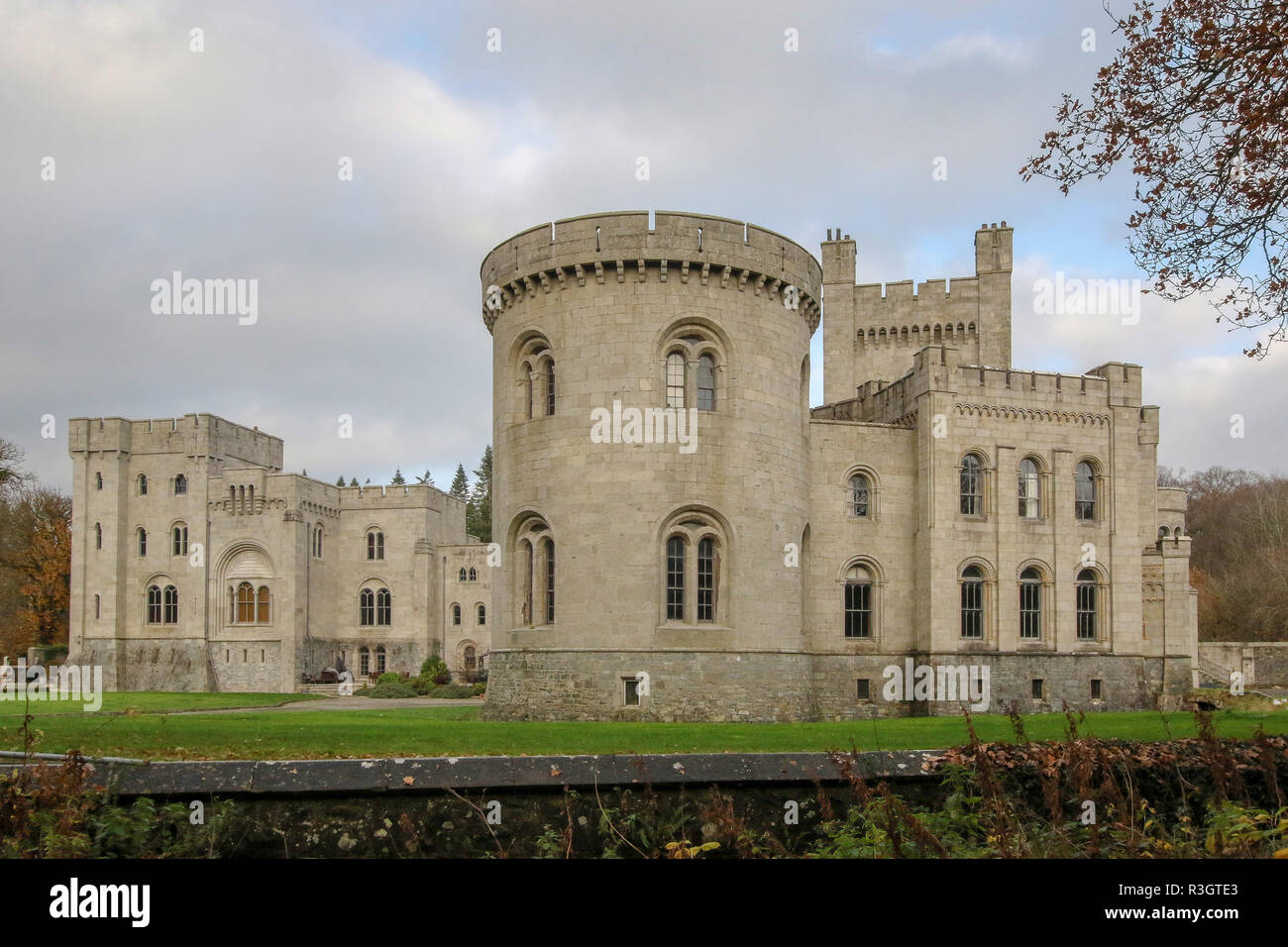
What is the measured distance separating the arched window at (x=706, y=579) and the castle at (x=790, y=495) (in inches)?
2.7

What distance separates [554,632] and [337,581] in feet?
122

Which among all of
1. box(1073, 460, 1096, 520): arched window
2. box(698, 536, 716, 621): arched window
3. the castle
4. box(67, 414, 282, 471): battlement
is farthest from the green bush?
box(1073, 460, 1096, 520): arched window

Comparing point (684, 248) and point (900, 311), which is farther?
point (900, 311)

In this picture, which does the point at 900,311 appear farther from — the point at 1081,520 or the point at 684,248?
the point at 684,248

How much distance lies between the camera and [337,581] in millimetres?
62250

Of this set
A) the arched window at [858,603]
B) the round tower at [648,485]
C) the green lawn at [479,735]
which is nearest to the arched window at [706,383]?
the round tower at [648,485]

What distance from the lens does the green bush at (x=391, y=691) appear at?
51.3 metres

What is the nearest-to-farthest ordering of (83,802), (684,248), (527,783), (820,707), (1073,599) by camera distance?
(83,802)
(527,783)
(684,248)
(820,707)
(1073,599)

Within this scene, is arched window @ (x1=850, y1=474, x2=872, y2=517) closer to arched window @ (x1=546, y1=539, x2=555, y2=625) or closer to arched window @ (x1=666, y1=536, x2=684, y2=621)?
arched window @ (x1=666, y1=536, x2=684, y2=621)

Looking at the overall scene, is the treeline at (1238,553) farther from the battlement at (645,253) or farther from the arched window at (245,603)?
the arched window at (245,603)

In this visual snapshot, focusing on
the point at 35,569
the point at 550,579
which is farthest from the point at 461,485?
the point at 550,579

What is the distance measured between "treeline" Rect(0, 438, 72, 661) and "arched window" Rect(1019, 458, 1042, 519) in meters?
51.5

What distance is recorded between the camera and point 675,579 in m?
28.1
